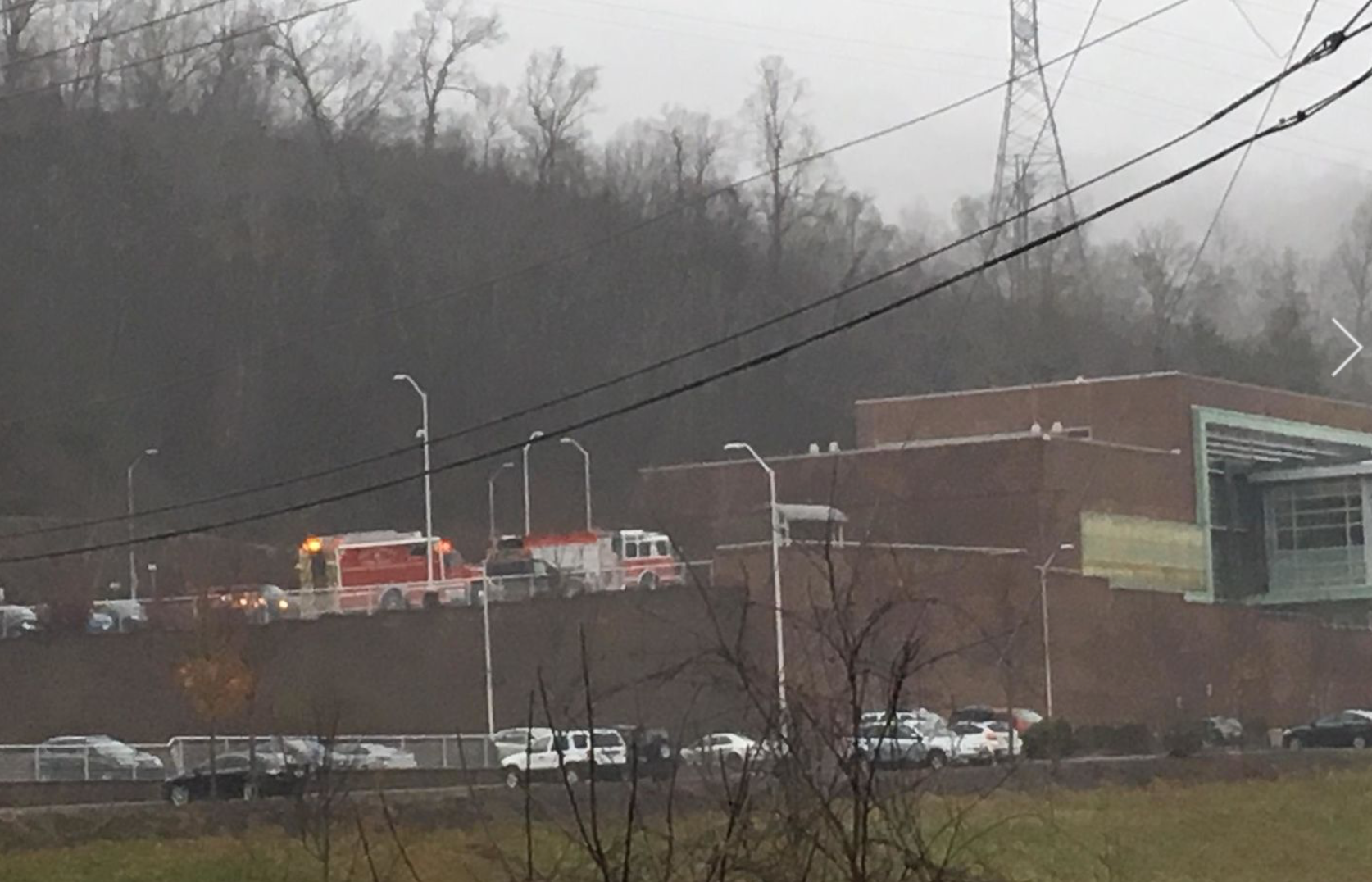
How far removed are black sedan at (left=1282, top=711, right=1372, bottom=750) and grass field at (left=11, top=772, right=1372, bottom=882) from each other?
2060 centimetres

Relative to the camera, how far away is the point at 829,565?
12.5 meters

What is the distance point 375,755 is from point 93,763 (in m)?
7.97

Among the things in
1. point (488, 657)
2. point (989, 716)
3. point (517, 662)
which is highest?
point (488, 657)

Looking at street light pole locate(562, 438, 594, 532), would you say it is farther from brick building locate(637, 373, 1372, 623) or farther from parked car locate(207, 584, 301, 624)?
parked car locate(207, 584, 301, 624)

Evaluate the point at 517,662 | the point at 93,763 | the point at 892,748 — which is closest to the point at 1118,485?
the point at 517,662

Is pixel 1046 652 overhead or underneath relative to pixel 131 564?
underneath

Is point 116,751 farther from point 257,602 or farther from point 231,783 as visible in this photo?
point 257,602

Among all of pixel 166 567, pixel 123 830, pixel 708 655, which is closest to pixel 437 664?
pixel 166 567

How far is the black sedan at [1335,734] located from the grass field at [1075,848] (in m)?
20.6

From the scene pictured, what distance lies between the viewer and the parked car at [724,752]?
40.9ft

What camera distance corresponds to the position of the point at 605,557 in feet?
239

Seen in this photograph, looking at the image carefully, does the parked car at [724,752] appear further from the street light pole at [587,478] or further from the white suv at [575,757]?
the street light pole at [587,478]

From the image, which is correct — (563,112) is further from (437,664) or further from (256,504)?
(437,664)

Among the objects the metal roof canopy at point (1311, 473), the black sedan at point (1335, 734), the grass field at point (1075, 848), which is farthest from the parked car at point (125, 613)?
the metal roof canopy at point (1311, 473)
